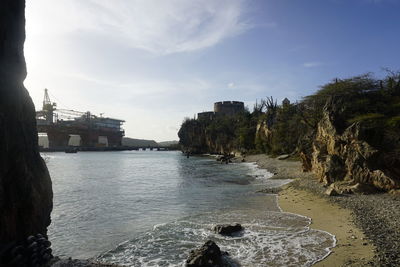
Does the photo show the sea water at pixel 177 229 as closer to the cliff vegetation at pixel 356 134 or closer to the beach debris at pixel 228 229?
the beach debris at pixel 228 229

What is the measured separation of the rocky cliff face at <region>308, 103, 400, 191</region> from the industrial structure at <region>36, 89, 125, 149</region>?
147740 millimetres

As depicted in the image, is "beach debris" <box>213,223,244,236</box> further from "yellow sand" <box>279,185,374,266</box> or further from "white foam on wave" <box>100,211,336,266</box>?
"yellow sand" <box>279,185,374,266</box>

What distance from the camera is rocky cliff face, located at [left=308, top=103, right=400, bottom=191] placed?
63.7 ft

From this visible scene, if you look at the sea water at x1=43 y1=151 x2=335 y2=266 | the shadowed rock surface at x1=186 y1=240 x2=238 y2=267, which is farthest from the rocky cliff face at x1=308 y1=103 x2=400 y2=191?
the shadowed rock surface at x1=186 y1=240 x2=238 y2=267

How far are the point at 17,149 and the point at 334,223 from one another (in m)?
13.5

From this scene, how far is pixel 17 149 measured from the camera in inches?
381

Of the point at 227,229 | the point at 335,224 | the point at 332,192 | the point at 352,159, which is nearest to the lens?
the point at 227,229

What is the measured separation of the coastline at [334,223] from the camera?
10.1 m

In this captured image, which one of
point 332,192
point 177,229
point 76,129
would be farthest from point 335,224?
point 76,129

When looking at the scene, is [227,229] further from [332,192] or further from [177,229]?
[332,192]

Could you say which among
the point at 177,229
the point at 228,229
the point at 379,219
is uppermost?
the point at 379,219

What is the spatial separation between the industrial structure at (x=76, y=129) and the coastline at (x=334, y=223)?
149097mm

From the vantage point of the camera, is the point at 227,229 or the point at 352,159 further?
the point at 352,159

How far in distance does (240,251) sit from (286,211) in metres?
7.26
